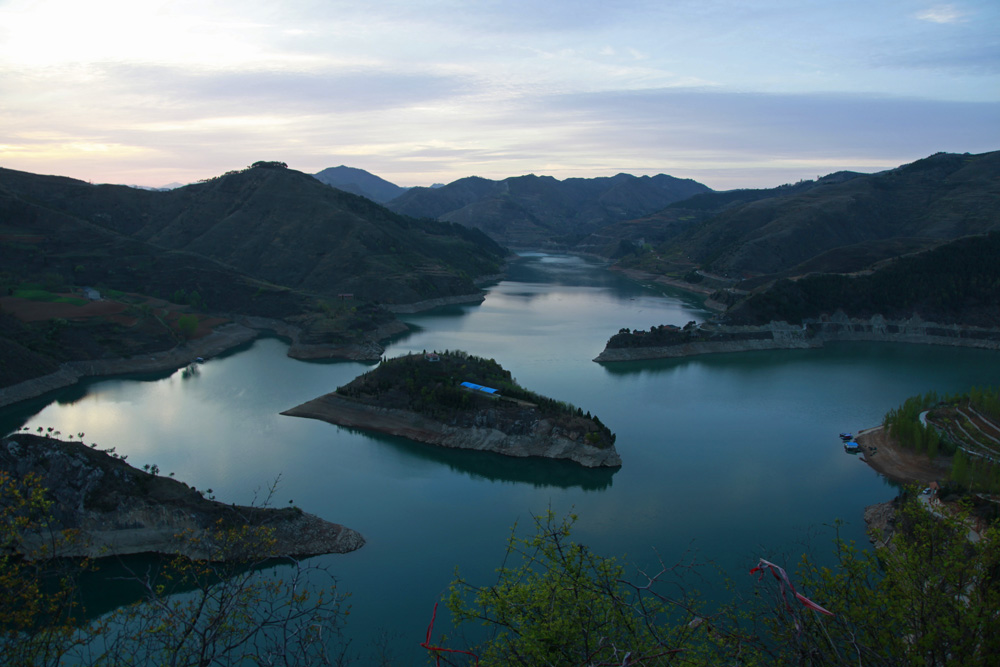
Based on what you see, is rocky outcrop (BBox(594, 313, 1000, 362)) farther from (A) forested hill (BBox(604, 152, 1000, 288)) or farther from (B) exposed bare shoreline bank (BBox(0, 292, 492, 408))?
(B) exposed bare shoreline bank (BBox(0, 292, 492, 408))

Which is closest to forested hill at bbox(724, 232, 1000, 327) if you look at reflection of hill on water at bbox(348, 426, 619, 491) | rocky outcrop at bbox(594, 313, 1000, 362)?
rocky outcrop at bbox(594, 313, 1000, 362)

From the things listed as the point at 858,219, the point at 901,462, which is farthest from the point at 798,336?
the point at 858,219

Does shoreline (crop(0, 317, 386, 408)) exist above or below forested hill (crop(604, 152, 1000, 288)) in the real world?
below

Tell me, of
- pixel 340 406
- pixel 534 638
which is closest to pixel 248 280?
pixel 340 406

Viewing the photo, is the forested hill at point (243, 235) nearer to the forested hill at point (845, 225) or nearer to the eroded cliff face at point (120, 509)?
the forested hill at point (845, 225)

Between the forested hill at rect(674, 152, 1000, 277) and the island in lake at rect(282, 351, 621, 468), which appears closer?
the island in lake at rect(282, 351, 621, 468)

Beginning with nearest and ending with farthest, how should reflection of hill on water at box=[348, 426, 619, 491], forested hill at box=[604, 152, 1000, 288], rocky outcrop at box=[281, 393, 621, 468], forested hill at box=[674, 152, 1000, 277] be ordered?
reflection of hill on water at box=[348, 426, 619, 491] → rocky outcrop at box=[281, 393, 621, 468] → forested hill at box=[604, 152, 1000, 288] → forested hill at box=[674, 152, 1000, 277]
